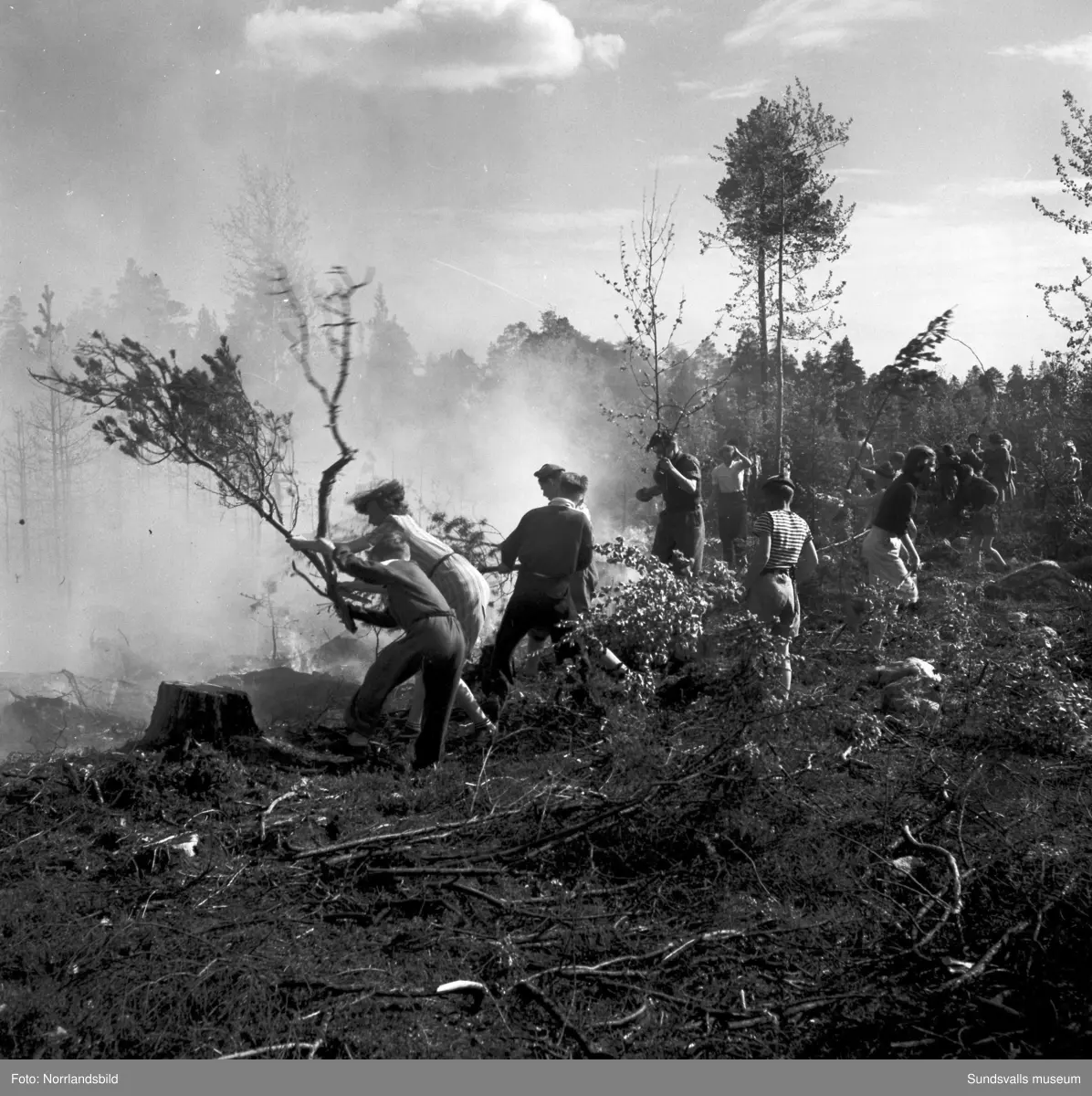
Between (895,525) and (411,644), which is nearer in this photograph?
(411,644)

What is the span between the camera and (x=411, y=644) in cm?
621

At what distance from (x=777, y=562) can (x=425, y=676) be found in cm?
282

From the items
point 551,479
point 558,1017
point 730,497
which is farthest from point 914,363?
point 558,1017

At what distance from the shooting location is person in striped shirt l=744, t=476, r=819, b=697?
24.4 ft

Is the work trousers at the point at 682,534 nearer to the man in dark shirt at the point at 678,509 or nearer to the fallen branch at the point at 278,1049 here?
the man in dark shirt at the point at 678,509

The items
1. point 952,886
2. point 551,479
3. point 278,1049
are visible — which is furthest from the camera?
point 551,479

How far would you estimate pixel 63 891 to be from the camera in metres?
4.71

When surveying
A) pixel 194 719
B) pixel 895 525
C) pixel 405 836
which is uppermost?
pixel 895 525

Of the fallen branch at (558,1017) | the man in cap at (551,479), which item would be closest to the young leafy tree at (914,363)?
the man in cap at (551,479)

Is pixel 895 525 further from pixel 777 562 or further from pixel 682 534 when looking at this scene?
pixel 777 562

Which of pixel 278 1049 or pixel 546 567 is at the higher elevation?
pixel 546 567

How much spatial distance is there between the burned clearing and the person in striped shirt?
706mm

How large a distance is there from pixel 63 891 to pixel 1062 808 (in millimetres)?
5077

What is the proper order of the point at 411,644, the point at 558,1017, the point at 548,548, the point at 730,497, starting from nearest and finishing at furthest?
the point at 558,1017, the point at 411,644, the point at 548,548, the point at 730,497
